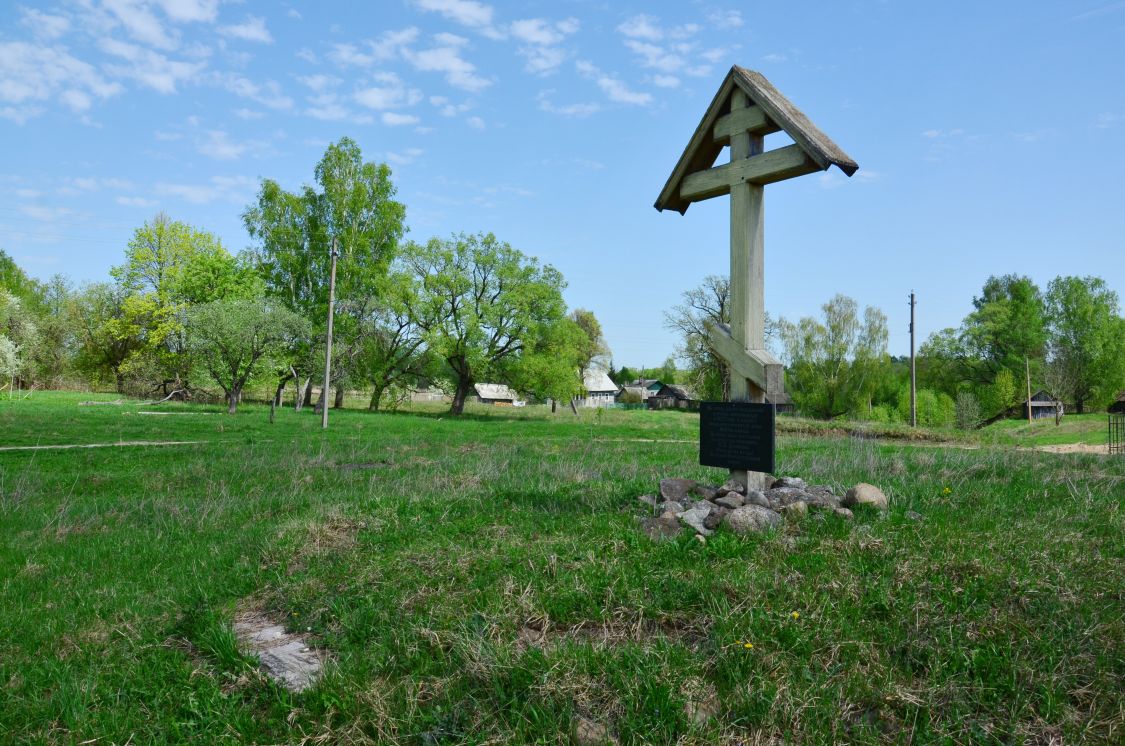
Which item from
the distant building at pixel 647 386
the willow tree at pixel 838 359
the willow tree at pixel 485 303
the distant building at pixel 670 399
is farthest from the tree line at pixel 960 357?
the distant building at pixel 647 386

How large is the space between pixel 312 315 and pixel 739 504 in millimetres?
41019

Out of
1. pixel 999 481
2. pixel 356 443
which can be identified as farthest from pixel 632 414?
pixel 999 481

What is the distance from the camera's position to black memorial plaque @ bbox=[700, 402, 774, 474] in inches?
256

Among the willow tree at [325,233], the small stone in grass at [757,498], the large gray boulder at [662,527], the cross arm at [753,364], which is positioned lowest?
the large gray boulder at [662,527]

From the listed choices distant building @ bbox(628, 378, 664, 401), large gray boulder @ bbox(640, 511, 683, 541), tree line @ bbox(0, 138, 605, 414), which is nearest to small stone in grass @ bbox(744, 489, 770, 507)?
large gray boulder @ bbox(640, 511, 683, 541)

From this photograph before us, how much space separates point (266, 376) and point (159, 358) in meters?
13.0

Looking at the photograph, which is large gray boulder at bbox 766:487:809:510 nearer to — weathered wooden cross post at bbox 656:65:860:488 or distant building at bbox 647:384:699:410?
weathered wooden cross post at bbox 656:65:860:488

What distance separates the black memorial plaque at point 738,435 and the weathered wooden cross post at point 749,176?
0.08 m

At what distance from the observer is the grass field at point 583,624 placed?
10.7 ft

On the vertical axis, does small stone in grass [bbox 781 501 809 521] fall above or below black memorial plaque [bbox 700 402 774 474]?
below

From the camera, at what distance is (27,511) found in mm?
8852

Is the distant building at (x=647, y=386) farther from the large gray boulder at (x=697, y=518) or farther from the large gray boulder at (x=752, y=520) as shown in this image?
the large gray boulder at (x=752, y=520)

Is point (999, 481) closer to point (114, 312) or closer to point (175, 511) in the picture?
point (175, 511)

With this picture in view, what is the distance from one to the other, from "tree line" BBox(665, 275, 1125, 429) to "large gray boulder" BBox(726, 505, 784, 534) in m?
42.5
